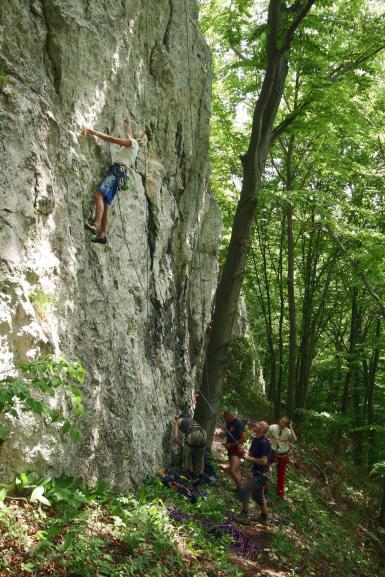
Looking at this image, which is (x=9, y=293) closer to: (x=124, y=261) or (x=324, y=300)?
(x=124, y=261)

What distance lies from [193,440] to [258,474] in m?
1.31

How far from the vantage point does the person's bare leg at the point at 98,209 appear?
23.5ft

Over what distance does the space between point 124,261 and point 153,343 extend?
1.89 metres

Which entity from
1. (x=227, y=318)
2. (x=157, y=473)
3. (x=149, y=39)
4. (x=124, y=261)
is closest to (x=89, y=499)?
(x=157, y=473)

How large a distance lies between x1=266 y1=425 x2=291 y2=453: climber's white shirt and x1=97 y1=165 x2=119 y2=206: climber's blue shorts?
644 cm

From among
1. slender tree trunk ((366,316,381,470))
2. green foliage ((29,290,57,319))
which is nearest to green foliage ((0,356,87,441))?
green foliage ((29,290,57,319))

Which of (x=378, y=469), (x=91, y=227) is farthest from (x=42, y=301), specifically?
(x=378, y=469)

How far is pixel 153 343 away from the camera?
30.6ft

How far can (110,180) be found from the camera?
7.45 m

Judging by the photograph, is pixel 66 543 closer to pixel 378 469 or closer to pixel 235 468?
pixel 235 468

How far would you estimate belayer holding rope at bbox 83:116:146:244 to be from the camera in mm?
7129

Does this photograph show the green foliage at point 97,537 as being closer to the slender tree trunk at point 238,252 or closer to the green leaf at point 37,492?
the green leaf at point 37,492

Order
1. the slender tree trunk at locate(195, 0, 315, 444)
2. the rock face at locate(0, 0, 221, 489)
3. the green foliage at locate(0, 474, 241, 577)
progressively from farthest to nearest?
the slender tree trunk at locate(195, 0, 315, 444) < the rock face at locate(0, 0, 221, 489) < the green foliage at locate(0, 474, 241, 577)

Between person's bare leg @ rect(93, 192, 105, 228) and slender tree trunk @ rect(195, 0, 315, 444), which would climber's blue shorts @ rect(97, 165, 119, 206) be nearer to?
person's bare leg @ rect(93, 192, 105, 228)
